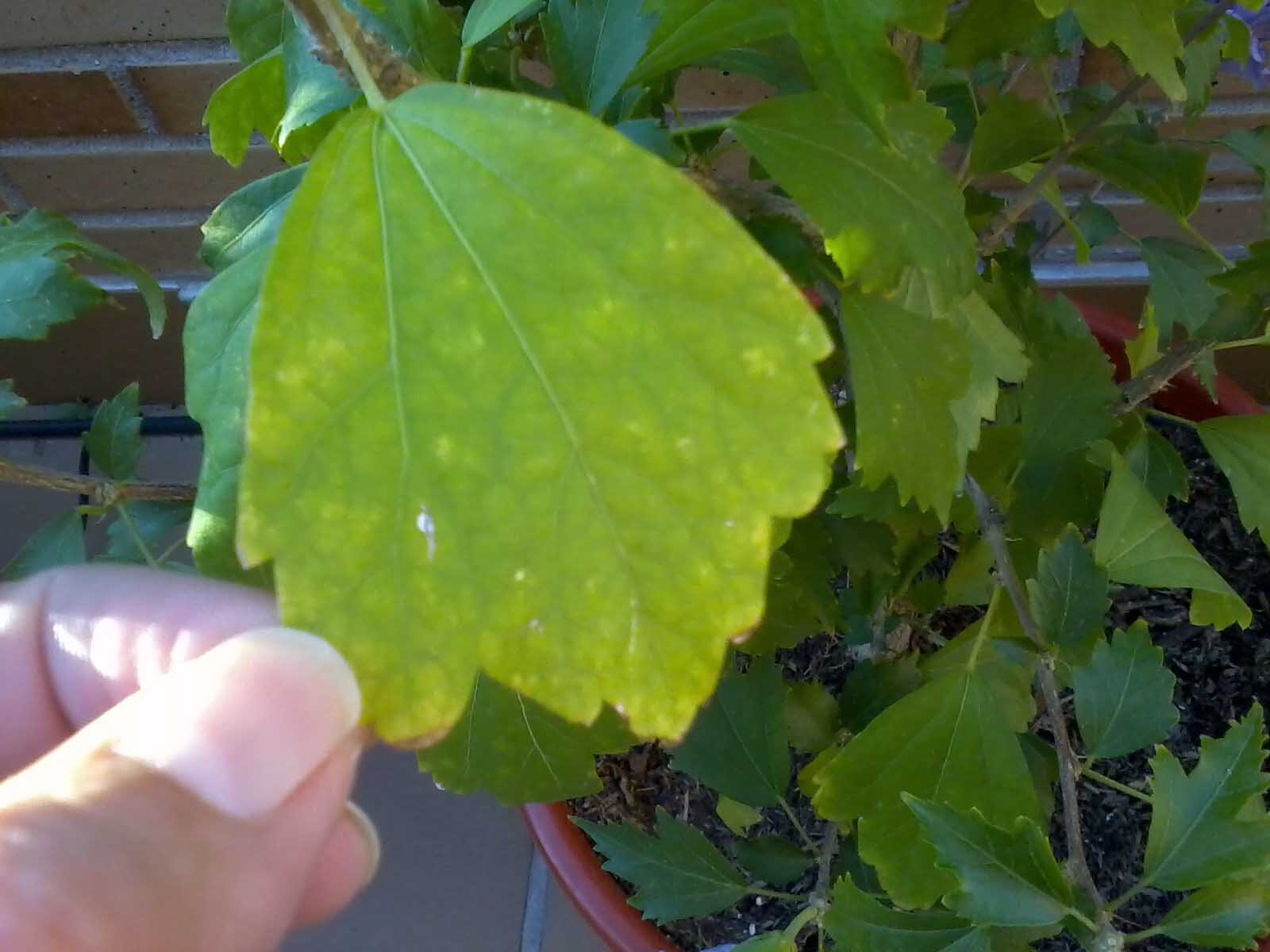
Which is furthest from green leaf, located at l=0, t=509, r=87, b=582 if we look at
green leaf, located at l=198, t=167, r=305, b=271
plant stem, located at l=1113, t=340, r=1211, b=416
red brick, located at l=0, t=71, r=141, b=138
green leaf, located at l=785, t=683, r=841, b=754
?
plant stem, located at l=1113, t=340, r=1211, b=416

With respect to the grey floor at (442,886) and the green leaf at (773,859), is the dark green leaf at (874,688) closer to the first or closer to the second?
the green leaf at (773,859)

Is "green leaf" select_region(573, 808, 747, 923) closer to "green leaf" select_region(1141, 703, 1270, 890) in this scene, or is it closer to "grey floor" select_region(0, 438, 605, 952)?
"green leaf" select_region(1141, 703, 1270, 890)

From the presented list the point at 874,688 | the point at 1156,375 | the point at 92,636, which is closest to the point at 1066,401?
the point at 1156,375

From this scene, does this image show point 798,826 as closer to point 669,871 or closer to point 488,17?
point 669,871

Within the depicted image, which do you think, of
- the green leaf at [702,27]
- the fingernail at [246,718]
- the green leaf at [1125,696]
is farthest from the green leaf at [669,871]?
the green leaf at [702,27]

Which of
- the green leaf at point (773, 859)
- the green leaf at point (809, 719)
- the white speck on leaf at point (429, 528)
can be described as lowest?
the green leaf at point (773, 859)

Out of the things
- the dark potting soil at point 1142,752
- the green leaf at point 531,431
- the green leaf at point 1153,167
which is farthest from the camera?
the dark potting soil at point 1142,752
